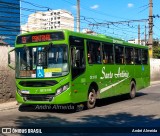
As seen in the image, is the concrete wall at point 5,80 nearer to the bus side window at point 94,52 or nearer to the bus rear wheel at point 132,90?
the bus side window at point 94,52

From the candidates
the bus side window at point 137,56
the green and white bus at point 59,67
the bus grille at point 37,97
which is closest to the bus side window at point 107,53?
the green and white bus at point 59,67

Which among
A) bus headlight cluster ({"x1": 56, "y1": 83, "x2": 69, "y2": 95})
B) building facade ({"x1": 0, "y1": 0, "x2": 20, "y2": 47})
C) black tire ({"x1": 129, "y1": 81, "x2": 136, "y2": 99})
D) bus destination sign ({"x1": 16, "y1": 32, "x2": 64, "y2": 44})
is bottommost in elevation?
black tire ({"x1": 129, "y1": 81, "x2": 136, "y2": 99})

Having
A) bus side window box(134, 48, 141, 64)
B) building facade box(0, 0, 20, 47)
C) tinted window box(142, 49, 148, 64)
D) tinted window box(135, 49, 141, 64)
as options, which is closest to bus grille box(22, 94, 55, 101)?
bus side window box(134, 48, 141, 64)

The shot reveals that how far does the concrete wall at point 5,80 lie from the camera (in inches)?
661

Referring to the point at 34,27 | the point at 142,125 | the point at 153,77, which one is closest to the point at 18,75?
the point at 142,125

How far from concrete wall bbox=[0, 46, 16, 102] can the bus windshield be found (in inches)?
124

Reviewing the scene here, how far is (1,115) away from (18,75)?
1723 millimetres

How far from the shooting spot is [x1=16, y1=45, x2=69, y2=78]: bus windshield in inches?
513

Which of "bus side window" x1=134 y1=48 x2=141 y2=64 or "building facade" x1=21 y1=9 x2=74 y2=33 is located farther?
"building facade" x1=21 y1=9 x2=74 y2=33

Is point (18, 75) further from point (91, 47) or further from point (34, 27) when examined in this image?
point (34, 27)

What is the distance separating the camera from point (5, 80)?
17000 millimetres

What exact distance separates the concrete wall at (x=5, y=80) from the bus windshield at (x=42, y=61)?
3149mm

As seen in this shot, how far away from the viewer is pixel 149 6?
138 feet

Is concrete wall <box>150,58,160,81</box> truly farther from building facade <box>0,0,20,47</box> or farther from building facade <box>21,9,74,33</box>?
building facade <box>0,0,20,47</box>
